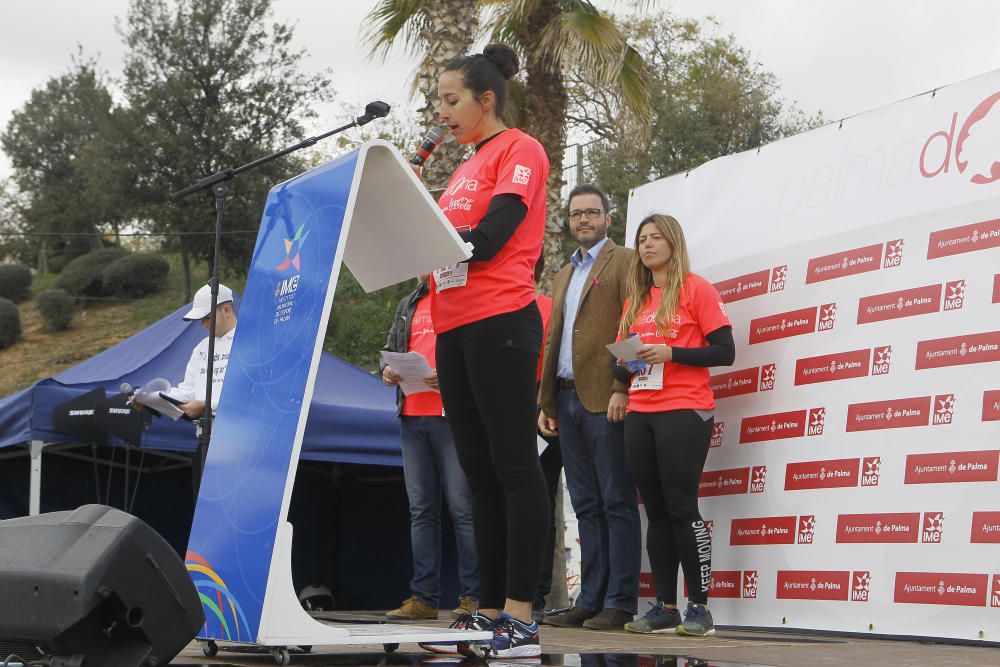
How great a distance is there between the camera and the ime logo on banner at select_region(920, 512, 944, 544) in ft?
15.0

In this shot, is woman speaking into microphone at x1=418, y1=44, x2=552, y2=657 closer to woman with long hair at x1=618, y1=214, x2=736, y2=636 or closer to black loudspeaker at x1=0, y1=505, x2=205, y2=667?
black loudspeaker at x1=0, y1=505, x2=205, y2=667

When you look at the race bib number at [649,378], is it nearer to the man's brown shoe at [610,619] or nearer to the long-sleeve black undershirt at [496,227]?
the man's brown shoe at [610,619]

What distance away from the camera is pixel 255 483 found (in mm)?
3473

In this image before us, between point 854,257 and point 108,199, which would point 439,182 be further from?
point 108,199

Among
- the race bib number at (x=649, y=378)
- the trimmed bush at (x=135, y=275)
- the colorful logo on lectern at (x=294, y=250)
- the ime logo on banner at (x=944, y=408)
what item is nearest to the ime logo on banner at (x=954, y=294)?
the ime logo on banner at (x=944, y=408)

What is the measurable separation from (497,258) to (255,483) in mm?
1057

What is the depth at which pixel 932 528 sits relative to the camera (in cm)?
461

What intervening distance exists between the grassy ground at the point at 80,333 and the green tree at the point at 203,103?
351cm

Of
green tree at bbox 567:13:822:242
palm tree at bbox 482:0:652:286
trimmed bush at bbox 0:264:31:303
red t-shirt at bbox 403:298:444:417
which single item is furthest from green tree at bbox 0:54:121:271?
red t-shirt at bbox 403:298:444:417

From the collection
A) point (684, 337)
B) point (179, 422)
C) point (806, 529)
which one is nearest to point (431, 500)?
point (684, 337)

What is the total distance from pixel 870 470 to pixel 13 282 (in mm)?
38484

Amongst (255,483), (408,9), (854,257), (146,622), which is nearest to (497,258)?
(255,483)

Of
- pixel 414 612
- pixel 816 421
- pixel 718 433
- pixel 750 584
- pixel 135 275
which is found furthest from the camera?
pixel 135 275

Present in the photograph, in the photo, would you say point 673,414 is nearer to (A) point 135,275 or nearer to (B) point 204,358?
(B) point 204,358
